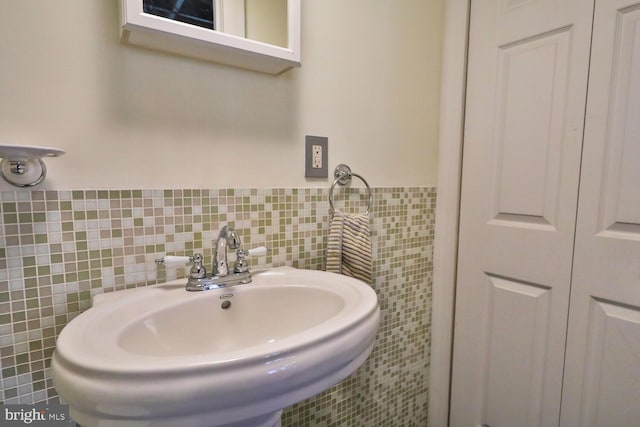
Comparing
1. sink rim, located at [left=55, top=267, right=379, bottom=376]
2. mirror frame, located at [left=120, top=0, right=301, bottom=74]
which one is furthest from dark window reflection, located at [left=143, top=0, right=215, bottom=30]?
sink rim, located at [left=55, top=267, right=379, bottom=376]

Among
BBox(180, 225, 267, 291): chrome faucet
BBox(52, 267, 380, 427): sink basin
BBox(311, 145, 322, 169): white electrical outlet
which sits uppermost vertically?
BBox(311, 145, 322, 169): white electrical outlet

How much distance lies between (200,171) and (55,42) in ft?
1.16

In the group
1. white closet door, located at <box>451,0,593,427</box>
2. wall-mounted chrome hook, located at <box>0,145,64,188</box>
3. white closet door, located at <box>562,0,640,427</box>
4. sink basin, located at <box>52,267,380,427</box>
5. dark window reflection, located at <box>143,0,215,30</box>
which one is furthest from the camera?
white closet door, located at <box>451,0,593,427</box>

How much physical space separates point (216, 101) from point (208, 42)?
14 centimetres

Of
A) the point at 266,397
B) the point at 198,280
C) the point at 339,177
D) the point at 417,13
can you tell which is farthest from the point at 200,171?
the point at 417,13

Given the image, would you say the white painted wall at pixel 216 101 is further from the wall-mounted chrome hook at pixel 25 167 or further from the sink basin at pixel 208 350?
the sink basin at pixel 208 350

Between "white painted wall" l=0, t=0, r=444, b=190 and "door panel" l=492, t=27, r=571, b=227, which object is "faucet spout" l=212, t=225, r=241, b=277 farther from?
"door panel" l=492, t=27, r=571, b=227

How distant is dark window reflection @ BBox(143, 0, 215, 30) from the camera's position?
63 centimetres

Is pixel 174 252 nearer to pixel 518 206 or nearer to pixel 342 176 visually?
pixel 342 176

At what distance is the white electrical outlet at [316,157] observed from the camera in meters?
0.93

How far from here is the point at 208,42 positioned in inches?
26.2

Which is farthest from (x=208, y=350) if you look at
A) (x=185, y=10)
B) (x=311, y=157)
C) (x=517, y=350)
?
(x=517, y=350)

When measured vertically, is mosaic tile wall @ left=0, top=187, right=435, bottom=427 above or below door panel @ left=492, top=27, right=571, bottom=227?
below

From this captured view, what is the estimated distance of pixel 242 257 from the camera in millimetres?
747
